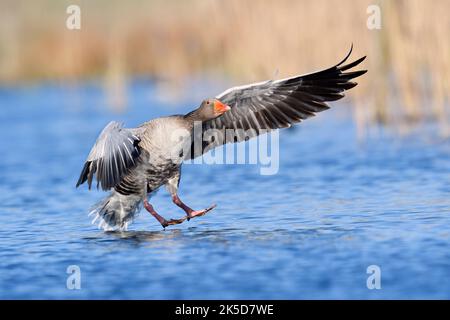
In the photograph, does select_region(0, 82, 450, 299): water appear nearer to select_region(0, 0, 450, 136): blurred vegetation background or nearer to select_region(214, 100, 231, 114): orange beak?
select_region(0, 0, 450, 136): blurred vegetation background

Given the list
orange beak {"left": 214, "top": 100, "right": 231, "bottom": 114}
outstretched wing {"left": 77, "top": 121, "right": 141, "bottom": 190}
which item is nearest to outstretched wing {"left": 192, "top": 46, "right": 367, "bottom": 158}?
orange beak {"left": 214, "top": 100, "right": 231, "bottom": 114}

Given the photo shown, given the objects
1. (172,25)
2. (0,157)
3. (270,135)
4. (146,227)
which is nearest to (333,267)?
(146,227)

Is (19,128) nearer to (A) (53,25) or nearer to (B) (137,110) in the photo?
(B) (137,110)

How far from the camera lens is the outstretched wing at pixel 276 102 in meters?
10.6

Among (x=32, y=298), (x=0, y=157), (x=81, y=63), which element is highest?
(x=81, y=63)

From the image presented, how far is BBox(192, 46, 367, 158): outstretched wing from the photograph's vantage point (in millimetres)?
10648

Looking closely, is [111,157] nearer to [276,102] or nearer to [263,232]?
[263,232]

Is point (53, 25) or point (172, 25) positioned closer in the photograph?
point (172, 25)

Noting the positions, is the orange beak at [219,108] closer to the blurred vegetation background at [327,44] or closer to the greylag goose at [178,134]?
the greylag goose at [178,134]

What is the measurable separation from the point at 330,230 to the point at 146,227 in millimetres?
2433

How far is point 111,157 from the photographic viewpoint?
Answer: 32.2 feet

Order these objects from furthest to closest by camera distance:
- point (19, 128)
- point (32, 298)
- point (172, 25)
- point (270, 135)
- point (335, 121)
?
point (172, 25), point (19, 128), point (335, 121), point (270, 135), point (32, 298)

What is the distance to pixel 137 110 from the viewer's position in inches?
984

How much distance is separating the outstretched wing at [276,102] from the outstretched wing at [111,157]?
131 centimetres
